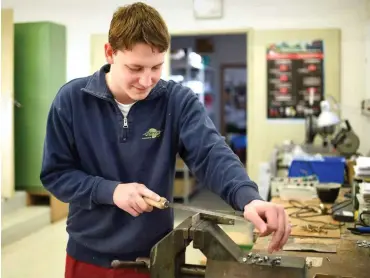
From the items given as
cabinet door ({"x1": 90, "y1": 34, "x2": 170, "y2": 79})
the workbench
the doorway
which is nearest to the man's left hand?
the workbench

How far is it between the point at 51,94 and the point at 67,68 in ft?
1.43

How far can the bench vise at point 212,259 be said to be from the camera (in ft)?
3.46

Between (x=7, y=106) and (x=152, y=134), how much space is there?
3871mm

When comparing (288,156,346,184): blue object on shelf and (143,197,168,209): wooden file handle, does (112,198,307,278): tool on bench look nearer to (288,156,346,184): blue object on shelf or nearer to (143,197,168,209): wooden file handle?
(143,197,168,209): wooden file handle

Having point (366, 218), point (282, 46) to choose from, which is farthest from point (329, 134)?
point (366, 218)

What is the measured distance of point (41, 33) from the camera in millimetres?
5262

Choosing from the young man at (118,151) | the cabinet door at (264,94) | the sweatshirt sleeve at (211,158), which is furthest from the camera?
the cabinet door at (264,94)

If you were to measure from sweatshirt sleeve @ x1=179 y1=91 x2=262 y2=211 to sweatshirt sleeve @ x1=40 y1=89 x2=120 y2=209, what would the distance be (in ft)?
0.83

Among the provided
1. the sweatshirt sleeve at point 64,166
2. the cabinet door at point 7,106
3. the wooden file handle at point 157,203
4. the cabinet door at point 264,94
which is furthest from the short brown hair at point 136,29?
the cabinet door at point 264,94

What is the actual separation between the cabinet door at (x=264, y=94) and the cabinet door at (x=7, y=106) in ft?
7.60

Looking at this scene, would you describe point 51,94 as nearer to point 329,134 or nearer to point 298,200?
point 329,134

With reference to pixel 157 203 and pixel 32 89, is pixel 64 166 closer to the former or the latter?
pixel 157 203

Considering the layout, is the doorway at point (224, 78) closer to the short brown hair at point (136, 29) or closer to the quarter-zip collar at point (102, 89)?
the quarter-zip collar at point (102, 89)

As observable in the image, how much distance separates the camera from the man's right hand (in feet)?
3.78
